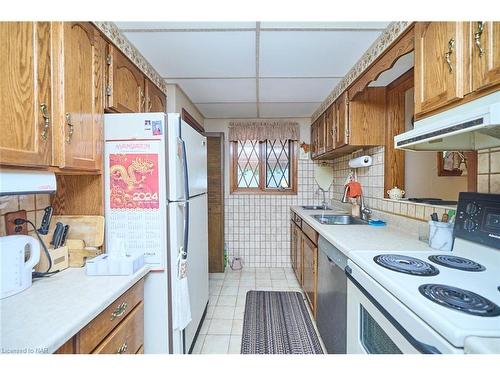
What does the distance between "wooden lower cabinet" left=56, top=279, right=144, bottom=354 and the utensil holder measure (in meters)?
1.65

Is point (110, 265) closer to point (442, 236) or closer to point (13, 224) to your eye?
point (13, 224)

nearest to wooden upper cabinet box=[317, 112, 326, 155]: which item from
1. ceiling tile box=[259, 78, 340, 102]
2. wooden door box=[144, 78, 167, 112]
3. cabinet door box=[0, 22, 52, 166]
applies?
ceiling tile box=[259, 78, 340, 102]

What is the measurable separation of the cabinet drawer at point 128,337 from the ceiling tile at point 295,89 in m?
2.07

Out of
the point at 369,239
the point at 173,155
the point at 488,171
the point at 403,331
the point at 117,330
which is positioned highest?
the point at 173,155

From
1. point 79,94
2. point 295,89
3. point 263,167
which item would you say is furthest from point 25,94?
point 263,167

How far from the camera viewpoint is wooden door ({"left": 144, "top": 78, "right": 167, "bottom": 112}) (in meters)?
1.93

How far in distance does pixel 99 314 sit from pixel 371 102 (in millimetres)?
2481

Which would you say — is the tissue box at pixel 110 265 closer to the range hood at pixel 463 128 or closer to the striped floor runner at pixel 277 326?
the striped floor runner at pixel 277 326

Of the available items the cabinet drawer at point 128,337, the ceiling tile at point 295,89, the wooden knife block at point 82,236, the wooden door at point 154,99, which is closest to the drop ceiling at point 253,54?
the ceiling tile at point 295,89

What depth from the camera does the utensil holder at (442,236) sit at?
128 centimetres

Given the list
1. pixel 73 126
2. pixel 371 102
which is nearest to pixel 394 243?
pixel 371 102

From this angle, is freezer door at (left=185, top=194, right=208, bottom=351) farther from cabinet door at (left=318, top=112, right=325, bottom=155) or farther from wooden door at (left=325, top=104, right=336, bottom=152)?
cabinet door at (left=318, top=112, right=325, bottom=155)

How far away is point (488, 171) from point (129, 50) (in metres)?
2.25

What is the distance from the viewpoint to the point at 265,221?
365cm
